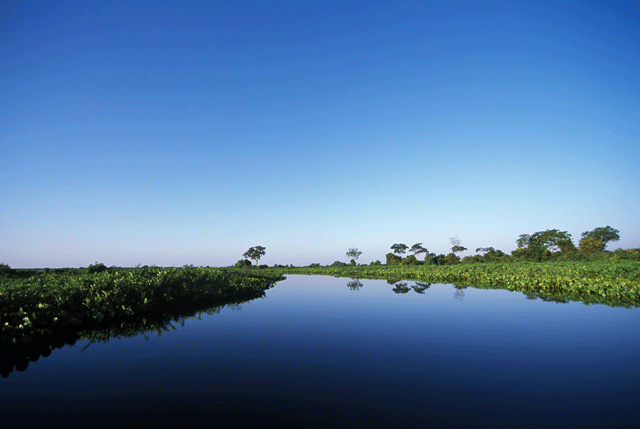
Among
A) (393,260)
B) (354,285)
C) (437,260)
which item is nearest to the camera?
(354,285)

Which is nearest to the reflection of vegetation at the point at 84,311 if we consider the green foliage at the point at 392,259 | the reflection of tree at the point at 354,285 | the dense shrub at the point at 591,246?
the reflection of tree at the point at 354,285

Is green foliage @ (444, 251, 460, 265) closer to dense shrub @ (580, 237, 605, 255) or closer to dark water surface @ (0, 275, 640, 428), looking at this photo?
dense shrub @ (580, 237, 605, 255)

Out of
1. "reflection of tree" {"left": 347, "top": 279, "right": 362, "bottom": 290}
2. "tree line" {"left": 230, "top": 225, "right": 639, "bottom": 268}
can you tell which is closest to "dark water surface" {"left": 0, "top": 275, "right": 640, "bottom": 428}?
"reflection of tree" {"left": 347, "top": 279, "right": 362, "bottom": 290}

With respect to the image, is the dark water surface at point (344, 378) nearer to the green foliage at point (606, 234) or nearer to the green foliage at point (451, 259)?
the green foliage at point (451, 259)

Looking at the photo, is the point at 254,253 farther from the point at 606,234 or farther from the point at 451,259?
the point at 606,234

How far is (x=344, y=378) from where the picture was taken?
5402 millimetres

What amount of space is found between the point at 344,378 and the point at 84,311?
951 cm

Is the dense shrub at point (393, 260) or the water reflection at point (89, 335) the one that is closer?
the water reflection at point (89, 335)

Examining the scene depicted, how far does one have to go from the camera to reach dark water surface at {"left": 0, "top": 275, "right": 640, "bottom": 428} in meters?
3.99

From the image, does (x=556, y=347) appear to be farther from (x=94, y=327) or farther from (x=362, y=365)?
(x=94, y=327)

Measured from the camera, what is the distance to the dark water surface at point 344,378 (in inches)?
157

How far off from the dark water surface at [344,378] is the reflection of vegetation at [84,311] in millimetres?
836

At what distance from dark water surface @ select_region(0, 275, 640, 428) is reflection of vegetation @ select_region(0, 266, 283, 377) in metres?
0.84

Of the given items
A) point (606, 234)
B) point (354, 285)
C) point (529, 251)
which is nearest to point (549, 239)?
point (606, 234)
